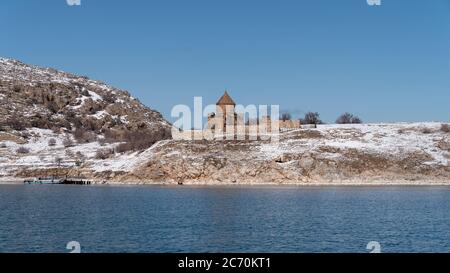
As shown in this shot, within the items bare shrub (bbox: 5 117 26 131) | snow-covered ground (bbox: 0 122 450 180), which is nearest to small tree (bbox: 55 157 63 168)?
snow-covered ground (bbox: 0 122 450 180)

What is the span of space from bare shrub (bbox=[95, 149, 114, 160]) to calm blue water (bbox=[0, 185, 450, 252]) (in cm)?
6628

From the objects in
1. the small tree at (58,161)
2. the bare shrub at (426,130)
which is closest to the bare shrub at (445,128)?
the bare shrub at (426,130)

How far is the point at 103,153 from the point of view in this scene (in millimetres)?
133500

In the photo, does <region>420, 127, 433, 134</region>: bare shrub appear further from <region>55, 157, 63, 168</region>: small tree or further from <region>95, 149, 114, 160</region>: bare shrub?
<region>55, 157, 63, 168</region>: small tree

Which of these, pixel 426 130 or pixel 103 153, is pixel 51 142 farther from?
pixel 426 130

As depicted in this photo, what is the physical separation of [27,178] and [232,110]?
46.3 metres

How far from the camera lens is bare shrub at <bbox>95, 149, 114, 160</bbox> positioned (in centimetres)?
12941

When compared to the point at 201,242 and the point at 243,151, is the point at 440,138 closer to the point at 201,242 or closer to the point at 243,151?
the point at 243,151

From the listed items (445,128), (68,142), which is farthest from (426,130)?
(68,142)

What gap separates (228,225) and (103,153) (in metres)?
95.4

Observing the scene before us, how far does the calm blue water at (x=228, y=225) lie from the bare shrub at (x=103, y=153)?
217 feet

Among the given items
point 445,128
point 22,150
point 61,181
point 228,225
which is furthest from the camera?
point 22,150

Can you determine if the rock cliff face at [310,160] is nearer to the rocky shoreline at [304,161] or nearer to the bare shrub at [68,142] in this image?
the rocky shoreline at [304,161]
